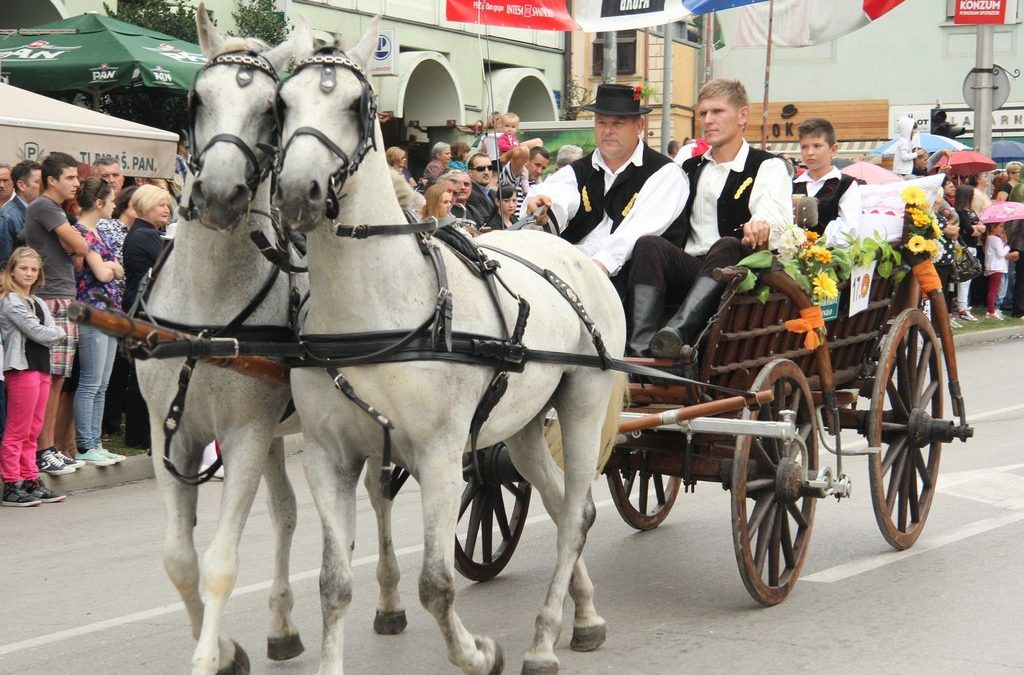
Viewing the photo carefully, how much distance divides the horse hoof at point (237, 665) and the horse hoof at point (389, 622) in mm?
935

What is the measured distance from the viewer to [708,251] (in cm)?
685

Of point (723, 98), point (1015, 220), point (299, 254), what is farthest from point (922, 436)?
point (1015, 220)

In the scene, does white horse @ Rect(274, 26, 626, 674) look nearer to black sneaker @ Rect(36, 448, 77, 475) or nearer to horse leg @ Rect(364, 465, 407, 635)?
horse leg @ Rect(364, 465, 407, 635)

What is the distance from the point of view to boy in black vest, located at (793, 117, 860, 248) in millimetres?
7898

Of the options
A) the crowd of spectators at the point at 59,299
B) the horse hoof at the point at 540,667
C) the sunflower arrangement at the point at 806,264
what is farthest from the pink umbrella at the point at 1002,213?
the horse hoof at the point at 540,667

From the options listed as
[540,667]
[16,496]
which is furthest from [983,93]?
[540,667]

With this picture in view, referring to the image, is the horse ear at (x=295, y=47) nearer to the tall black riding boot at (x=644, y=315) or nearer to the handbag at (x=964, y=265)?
the tall black riding boot at (x=644, y=315)

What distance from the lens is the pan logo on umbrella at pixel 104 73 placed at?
1262 centimetres

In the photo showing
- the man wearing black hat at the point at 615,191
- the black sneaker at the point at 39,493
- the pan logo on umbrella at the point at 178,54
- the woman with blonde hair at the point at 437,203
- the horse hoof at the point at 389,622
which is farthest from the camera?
the pan logo on umbrella at the point at 178,54

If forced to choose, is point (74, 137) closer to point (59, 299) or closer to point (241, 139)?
point (59, 299)

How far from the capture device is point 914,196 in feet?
25.5

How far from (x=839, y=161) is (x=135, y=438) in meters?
11.7

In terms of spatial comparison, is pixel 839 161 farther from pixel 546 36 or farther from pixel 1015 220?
pixel 546 36

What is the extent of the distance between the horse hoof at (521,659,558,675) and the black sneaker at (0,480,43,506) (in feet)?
16.0
